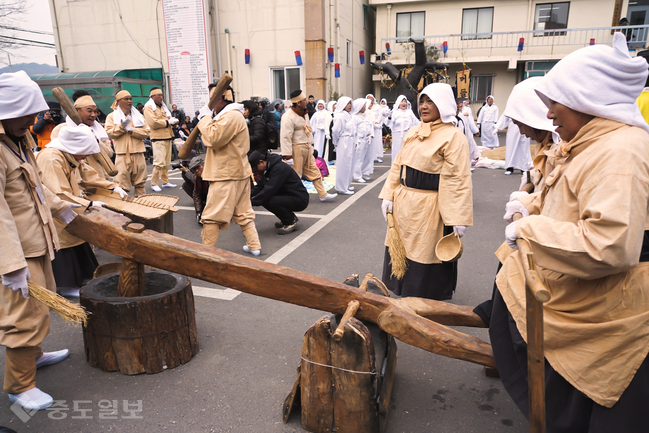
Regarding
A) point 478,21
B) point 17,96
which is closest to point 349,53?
point 478,21

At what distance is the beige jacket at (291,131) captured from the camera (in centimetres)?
Result: 774

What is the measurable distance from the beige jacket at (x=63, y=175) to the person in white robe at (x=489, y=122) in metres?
15.6

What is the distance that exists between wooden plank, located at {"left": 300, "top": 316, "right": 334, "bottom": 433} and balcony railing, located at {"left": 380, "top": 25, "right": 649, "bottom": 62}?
864 inches

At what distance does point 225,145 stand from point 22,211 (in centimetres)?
240

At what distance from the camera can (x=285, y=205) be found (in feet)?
19.5

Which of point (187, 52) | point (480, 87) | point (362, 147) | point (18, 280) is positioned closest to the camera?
point (18, 280)

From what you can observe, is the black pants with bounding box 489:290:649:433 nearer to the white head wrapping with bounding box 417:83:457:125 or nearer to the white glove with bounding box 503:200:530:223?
the white glove with bounding box 503:200:530:223

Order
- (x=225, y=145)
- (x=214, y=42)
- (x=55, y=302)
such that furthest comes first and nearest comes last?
(x=214, y=42) < (x=225, y=145) < (x=55, y=302)

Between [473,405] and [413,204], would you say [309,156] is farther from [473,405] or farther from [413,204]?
[473,405]

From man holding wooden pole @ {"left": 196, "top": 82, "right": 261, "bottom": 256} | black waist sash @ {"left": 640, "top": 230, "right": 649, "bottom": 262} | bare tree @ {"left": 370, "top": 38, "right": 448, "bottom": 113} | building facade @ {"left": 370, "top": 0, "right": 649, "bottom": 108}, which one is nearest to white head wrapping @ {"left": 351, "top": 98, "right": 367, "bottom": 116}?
man holding wooden pole @ {"left": 196, "top": 82, "right": 261, "bottom": 256}

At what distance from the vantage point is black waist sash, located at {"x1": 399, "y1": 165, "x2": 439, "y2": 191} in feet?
11.2

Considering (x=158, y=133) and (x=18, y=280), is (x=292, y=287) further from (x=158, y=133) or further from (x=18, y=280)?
(x=158, y=133)

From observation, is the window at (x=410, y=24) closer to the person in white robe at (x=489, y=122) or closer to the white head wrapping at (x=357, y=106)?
the person in white robe at (x=489, y=122)

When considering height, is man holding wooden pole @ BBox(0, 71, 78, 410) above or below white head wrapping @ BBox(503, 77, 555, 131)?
below
